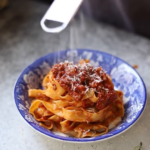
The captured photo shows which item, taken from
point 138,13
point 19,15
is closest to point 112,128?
point 138,13


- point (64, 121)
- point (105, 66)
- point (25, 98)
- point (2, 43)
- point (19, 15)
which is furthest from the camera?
point (19, 15)

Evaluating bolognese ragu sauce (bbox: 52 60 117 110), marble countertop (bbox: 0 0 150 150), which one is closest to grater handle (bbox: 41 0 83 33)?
bolognese ragu sauce (bbox: 52 60 117 110)

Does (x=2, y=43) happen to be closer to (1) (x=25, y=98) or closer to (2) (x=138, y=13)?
(1) (x=25, y=98)

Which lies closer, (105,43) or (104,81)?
(104,81)

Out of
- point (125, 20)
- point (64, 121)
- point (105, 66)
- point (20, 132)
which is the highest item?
point (125, 20)

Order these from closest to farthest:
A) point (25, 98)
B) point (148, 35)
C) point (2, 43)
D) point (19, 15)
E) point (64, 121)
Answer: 1. point (64, 121)
2. point (25, 98)
3. point (2, 43)
4. point (148, 35)
5. point (19, 15)

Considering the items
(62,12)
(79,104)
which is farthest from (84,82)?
(62,12)

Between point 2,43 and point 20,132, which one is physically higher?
point 2,43

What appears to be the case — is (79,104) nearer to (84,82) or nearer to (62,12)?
(84,82)
